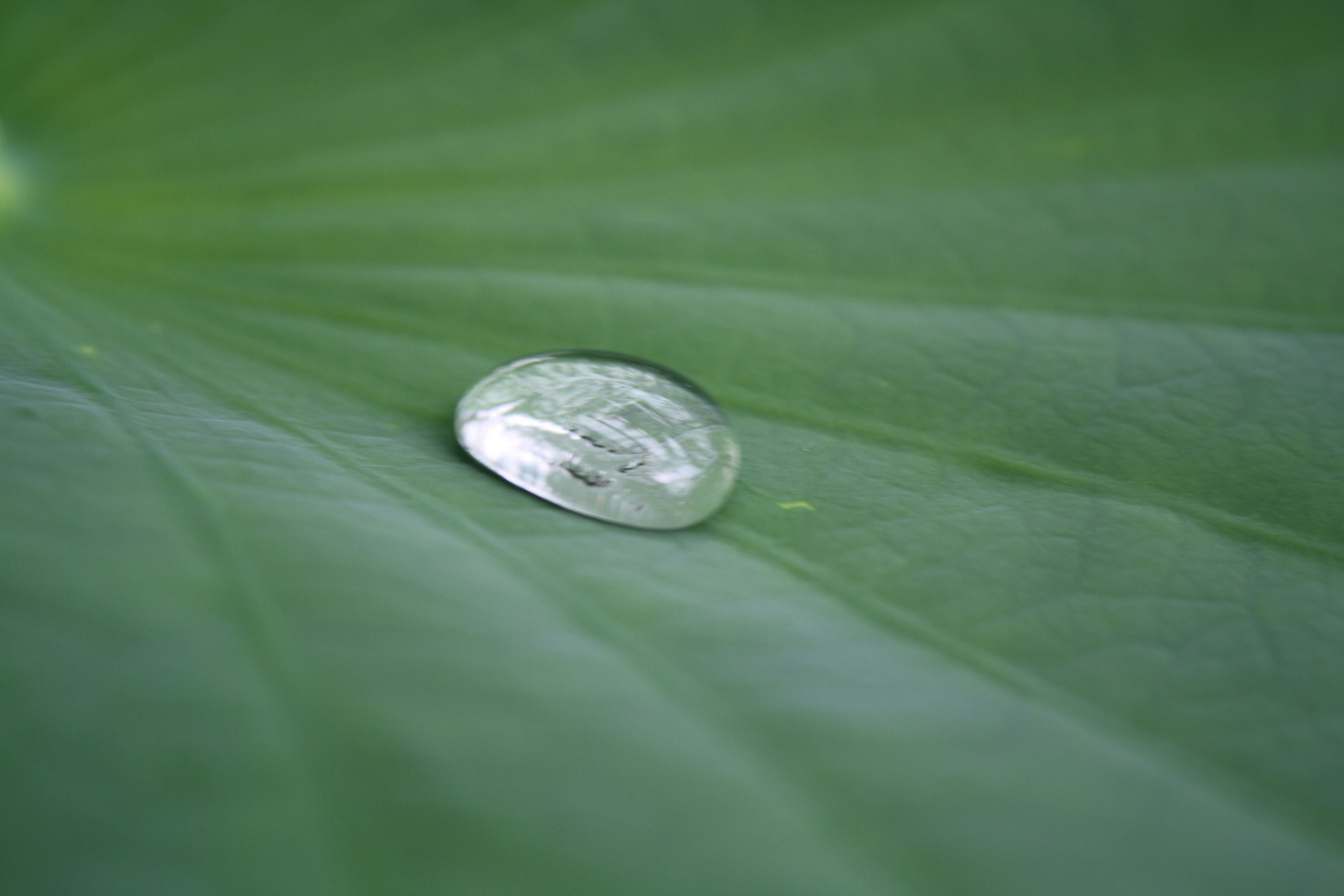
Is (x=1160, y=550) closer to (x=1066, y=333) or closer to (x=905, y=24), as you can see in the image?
(x=1066, y=333)

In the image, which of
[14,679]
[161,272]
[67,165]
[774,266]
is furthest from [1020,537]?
[67,165]

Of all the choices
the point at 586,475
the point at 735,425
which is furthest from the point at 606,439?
the point at 735,425

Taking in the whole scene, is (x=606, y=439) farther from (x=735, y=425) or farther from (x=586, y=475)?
(x=735, y=425)

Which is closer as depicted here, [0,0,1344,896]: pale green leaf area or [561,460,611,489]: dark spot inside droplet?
[0,0,1344,896]: pale green leaf area

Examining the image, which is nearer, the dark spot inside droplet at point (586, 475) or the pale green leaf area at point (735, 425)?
the pale green leaf area at point (735, 425)

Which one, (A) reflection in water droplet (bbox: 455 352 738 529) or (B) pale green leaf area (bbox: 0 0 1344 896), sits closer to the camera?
(B) pale green leaf area (bbox: 0 0 1344 896)
